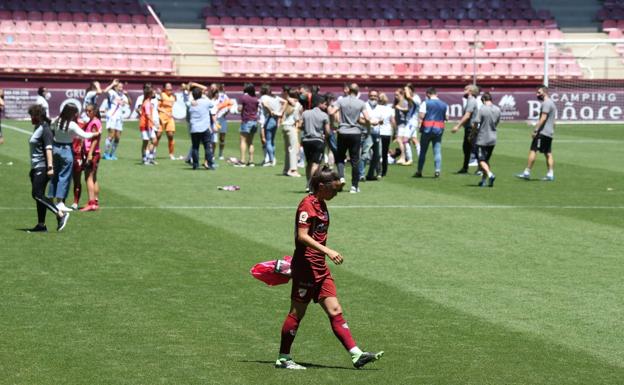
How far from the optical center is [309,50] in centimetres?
5794

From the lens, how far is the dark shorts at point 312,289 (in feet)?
32.3

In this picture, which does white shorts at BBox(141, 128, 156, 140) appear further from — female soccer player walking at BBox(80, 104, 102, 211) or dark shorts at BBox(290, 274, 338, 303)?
dark shorts at BBox(290, 274, 338, 303)

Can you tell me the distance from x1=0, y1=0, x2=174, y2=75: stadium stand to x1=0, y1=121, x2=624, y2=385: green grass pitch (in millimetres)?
27435

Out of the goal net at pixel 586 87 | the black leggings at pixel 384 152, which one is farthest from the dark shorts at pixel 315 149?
the goal net at pixel 586 87

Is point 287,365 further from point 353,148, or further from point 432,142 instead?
point 432,142

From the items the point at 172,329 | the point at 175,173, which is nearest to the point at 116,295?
the point at 172,329

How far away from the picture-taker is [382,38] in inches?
2373

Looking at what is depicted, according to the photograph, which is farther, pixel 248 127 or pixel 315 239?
pixel 248 127

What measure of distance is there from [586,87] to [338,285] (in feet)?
139

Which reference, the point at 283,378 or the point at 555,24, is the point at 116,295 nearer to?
the point at 283,378

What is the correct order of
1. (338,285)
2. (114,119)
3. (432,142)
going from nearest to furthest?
(338,285)
(432,142)
(114,119)

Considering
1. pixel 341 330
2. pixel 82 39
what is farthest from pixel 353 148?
pixel 82 39

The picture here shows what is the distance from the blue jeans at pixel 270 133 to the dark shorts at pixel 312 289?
20.1 m

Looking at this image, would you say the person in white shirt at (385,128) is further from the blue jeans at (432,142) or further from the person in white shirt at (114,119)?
the person in white shirt at (114,119)
